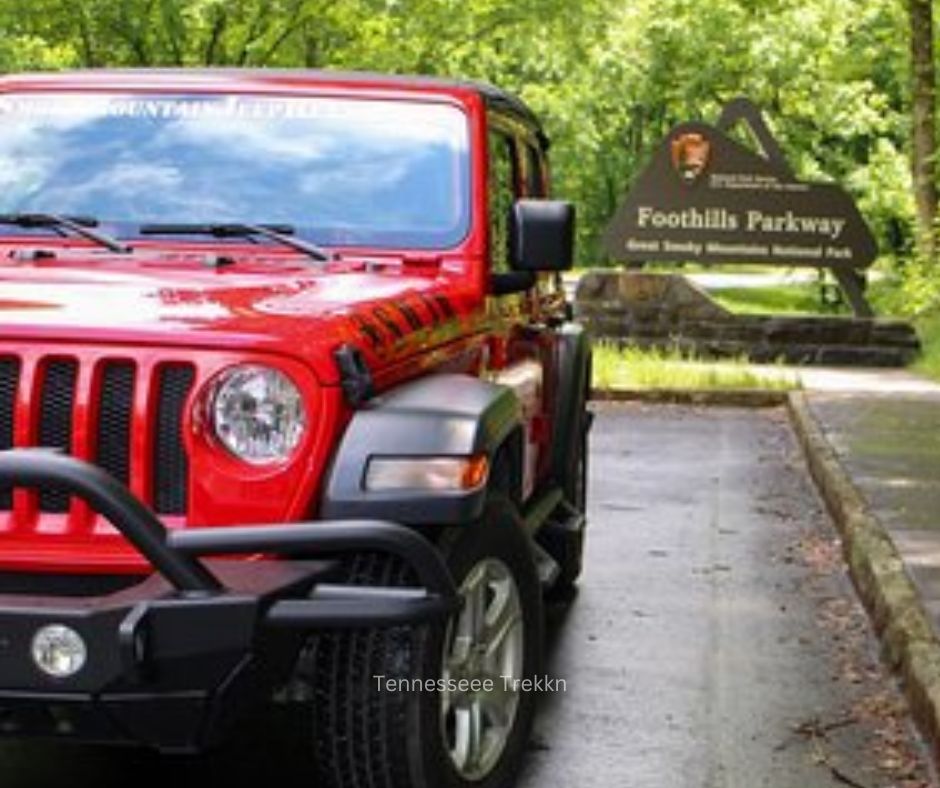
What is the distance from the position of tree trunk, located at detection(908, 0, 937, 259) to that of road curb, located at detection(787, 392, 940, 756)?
11.3 metres

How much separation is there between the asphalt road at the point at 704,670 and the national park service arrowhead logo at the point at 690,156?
8.27m

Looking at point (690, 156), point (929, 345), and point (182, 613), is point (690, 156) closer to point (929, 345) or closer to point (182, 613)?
point (929, 345)

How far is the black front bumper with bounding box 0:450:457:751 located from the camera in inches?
123

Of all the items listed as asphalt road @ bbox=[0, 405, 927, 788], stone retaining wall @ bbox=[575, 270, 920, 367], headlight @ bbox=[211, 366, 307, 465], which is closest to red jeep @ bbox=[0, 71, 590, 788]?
headlight @ bbox=[211, 366, 307, 465]

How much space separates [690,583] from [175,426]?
4113mm

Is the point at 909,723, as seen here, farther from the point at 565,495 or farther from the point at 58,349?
the point at 58,349

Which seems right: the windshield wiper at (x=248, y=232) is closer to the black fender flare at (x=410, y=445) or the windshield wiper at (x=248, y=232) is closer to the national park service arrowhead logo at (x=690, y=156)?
the black fender flare at (x=410, y=445)

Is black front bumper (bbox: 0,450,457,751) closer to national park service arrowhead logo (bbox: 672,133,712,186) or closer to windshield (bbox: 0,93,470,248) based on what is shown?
windshield (bbox: 0,93,470,248)

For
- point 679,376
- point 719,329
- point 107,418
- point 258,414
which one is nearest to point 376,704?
point 258,414

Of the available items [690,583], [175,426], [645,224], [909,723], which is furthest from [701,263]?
[175,426]

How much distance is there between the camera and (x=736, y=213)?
17.5m

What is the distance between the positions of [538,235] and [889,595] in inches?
87.4

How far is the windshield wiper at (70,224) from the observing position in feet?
15.1

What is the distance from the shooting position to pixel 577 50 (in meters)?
30.5
